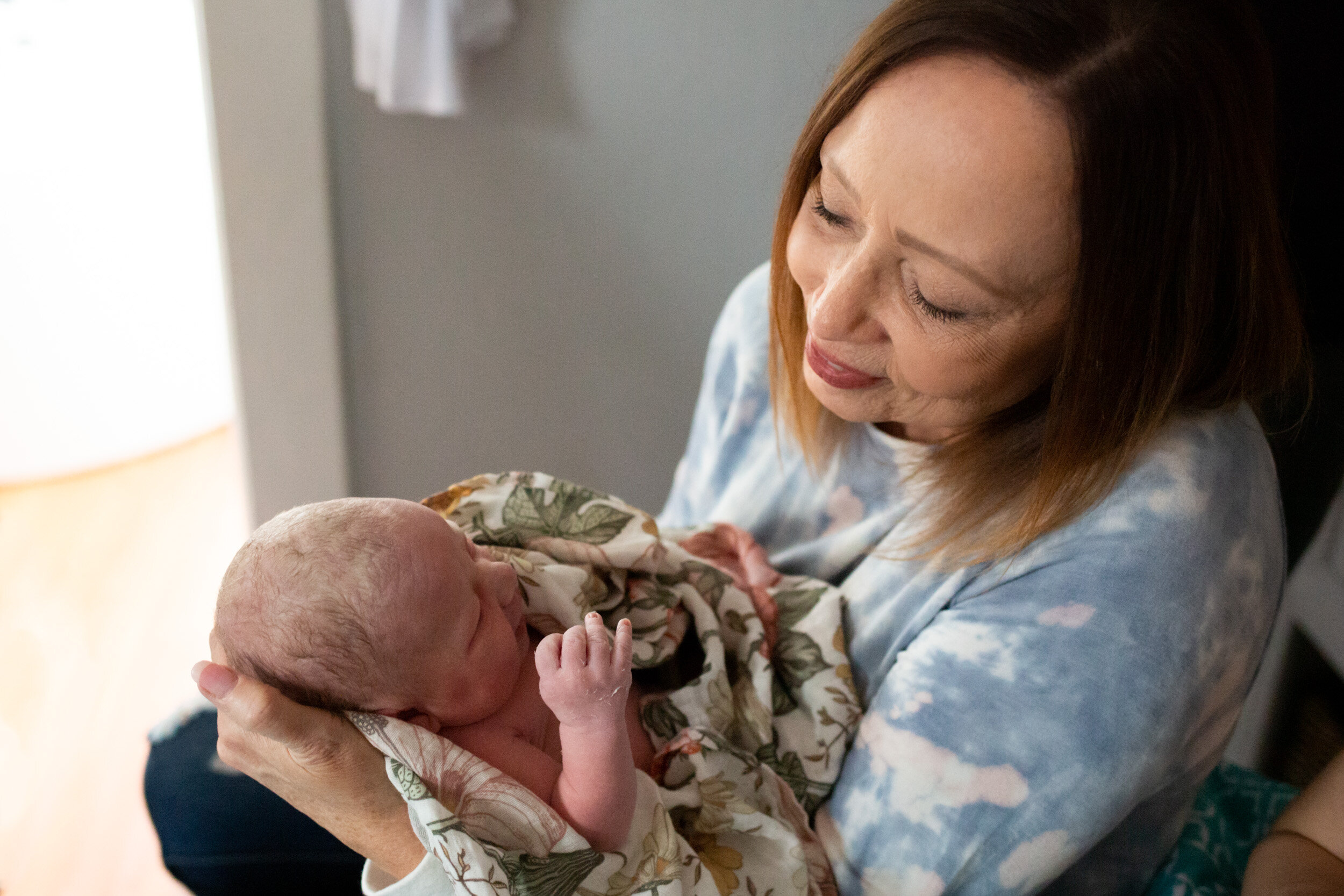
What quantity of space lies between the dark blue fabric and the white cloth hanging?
1.11 meters

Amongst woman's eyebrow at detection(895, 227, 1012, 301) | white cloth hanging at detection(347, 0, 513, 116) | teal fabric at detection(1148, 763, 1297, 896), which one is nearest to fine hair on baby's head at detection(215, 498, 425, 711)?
woman's eyebrow at detection(895, 227, 1012, 301)

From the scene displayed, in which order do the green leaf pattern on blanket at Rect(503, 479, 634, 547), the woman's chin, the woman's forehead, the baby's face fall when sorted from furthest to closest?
1. the green leaf pattern on blanket at Rect(503, 479, 634, 547)
2. the woman's chin
3. the baby's face
4. the woman's forehead

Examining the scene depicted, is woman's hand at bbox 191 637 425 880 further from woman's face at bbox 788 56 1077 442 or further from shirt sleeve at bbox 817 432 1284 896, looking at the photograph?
woman's face at bbox 788 56 1077 442

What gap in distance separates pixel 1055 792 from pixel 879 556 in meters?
0.32

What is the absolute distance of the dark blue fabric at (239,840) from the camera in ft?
4.33

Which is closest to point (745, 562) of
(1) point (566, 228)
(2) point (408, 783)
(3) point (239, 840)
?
(2) point (408, 783)

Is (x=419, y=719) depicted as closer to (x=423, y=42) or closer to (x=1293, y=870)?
(x=1293, y=870)

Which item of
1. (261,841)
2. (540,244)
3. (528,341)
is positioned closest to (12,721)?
(261,841)

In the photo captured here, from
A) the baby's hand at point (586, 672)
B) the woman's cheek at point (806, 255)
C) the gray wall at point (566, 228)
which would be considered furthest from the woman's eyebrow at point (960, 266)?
the gray wall at point (566, 228)

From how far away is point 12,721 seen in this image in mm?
2234

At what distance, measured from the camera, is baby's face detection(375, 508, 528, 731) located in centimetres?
93

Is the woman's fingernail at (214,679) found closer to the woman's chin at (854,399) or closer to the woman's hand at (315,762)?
the woman's hand at (315,762)

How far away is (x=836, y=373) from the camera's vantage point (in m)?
1.03

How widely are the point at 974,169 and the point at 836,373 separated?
10.5 inches
